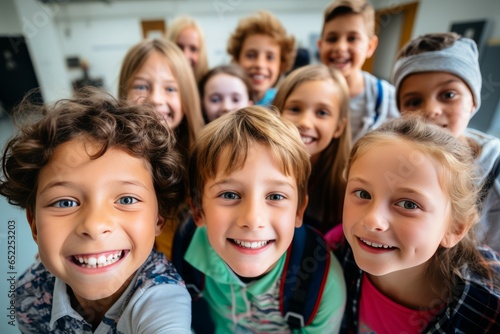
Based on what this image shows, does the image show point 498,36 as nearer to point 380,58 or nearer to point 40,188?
point 380,58

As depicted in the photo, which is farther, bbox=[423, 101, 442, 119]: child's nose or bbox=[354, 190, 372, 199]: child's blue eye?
bbox=[423, 101, 442, 119]: child's nose

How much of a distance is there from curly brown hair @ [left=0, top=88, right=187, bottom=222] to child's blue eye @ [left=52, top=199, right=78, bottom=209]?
92mm

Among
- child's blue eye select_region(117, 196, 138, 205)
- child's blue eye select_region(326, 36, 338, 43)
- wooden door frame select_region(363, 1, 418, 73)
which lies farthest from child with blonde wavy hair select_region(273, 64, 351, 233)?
wooden door frame select_region(363, 1, 418, 73)

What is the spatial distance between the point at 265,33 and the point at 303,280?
152cm

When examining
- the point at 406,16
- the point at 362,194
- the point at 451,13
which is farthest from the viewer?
the point at 406,16

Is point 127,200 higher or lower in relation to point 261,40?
lower

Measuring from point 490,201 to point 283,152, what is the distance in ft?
2.52

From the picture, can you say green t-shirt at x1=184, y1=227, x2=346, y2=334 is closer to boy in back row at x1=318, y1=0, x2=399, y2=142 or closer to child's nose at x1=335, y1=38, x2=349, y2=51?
boy in back row at x1=318, y1=0, x2=399, y2=142

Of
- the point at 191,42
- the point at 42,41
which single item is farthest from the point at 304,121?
the point at 42,41

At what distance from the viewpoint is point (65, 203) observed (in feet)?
1.94

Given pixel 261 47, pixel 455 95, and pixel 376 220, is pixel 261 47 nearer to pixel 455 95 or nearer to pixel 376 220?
pixel 455 95

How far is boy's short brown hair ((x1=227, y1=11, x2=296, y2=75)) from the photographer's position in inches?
67.7

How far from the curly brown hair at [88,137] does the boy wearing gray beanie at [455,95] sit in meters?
0.82

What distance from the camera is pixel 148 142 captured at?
69 centimetres
